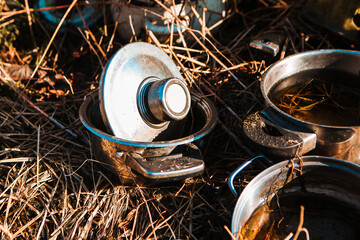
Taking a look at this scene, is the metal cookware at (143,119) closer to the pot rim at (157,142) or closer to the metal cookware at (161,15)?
the pot rim at (157,142)

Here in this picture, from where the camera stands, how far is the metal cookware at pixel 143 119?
1543 millimetres

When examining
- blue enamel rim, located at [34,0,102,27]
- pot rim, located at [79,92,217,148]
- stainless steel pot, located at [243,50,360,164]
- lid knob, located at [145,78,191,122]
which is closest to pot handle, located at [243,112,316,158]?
stainless steel pot, located at [243,50,360,164]

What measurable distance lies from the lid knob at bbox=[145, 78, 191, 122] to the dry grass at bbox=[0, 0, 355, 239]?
358mm

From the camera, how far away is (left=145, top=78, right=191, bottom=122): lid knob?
1653mm

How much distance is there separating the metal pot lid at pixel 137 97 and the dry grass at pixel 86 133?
308 millimetres

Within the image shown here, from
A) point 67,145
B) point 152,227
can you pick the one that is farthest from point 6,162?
point 152,227

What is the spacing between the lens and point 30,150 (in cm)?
202

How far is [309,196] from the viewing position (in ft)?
5.31

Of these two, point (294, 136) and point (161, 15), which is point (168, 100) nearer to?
point (294, 136)

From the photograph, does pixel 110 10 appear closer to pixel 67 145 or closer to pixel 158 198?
pixel 67 145

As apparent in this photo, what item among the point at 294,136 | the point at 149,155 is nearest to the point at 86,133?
the point at 149,155

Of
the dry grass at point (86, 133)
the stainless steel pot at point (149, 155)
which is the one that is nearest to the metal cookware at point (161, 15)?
the dry grass at point (86, 133)

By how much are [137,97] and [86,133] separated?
53 cm

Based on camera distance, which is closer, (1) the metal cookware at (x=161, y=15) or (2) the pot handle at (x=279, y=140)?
(2) the pot handle at (x=279, y=140)
